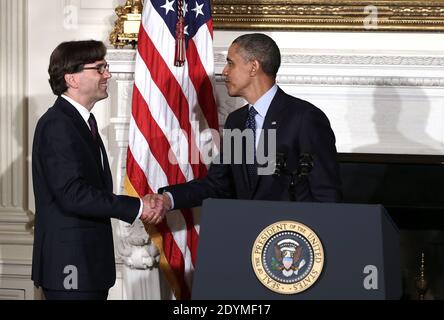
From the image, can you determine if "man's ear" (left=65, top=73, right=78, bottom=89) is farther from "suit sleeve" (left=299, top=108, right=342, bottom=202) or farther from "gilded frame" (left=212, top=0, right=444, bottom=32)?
"gilded frame" (left=212, top=0, right=444, bottom=32)

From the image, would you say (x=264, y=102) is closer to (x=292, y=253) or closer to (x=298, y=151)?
(x=298, y=151)

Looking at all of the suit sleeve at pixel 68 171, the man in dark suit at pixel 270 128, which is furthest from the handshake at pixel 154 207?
the suit sleeve at pixel 68 171

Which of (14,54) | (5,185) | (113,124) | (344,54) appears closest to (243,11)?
(344,54)

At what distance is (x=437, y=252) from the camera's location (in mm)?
5219

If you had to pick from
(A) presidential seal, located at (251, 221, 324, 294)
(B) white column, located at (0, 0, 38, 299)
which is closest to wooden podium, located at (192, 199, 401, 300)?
(A) presidential seal, located at (251, 221, 324, 294)

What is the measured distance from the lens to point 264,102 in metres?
4.04

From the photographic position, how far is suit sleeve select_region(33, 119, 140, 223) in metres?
3.66

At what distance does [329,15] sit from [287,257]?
2.22 meters

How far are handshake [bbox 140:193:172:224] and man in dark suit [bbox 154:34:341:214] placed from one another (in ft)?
0.05

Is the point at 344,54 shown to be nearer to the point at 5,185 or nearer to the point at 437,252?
the point at 437,252

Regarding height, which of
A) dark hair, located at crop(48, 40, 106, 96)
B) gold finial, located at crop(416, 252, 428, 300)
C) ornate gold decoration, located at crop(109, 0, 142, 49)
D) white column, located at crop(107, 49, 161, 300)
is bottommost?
gold finial, located at crop(416, 252, 428, 300)

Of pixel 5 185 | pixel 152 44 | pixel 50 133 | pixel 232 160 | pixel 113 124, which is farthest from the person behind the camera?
pixel 5 185
